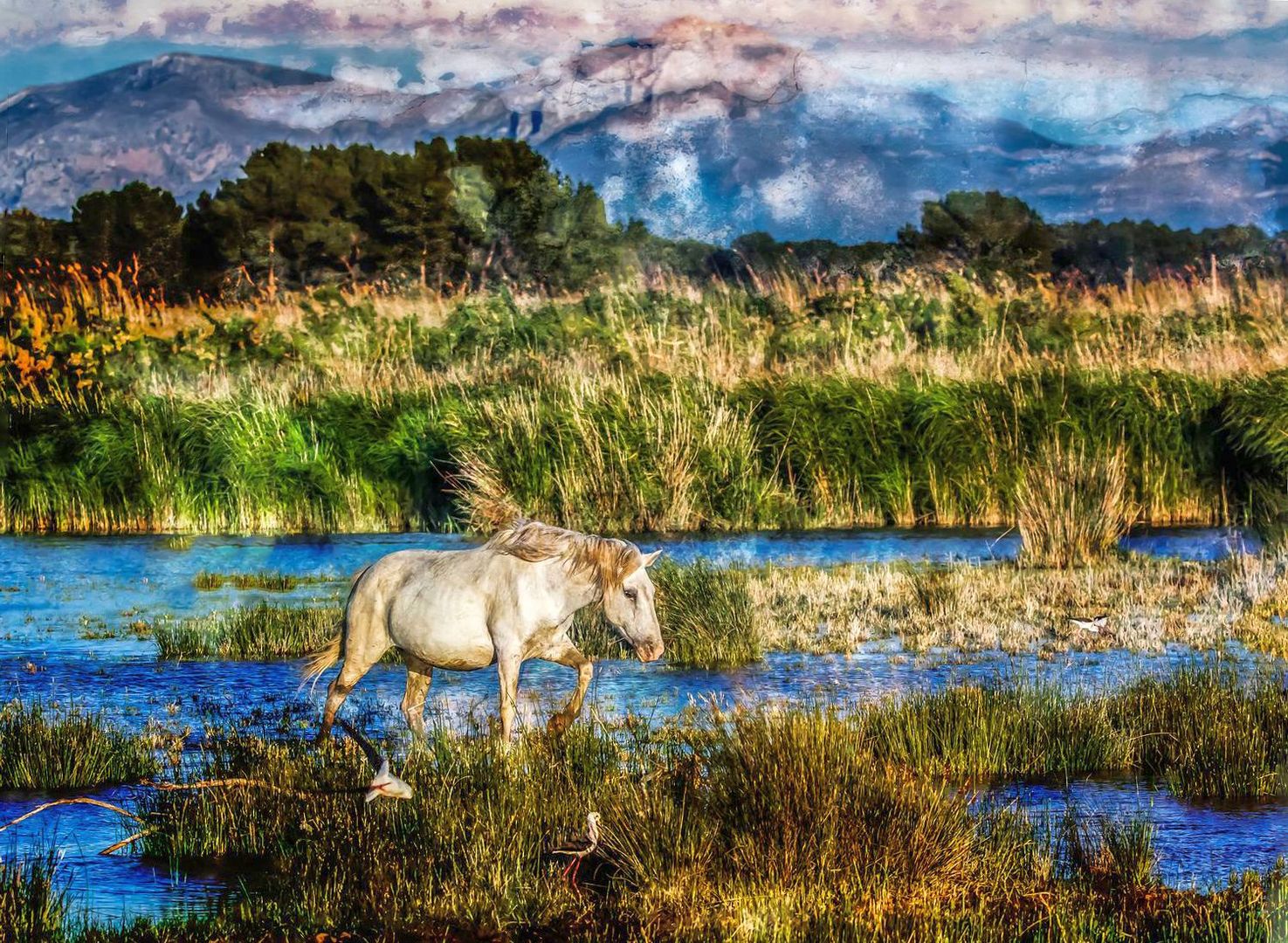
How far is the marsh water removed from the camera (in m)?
7.48

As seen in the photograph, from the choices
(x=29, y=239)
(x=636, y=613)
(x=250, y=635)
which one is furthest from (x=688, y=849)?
(x=29, y=239)

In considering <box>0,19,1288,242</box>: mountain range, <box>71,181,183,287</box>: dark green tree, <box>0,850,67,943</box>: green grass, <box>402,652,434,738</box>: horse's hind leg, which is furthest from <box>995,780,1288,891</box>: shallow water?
<box>0,19,1288,242</box>: mountain range

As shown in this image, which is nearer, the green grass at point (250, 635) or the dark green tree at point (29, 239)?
the green grass at point (250, 635)

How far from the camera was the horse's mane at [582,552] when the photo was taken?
8.23 metres

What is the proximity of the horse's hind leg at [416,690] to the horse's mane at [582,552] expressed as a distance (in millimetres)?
809

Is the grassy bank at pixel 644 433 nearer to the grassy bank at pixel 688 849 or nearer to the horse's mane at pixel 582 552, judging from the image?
the horse's mane at pixel 582 552

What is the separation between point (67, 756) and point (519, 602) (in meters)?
2.42

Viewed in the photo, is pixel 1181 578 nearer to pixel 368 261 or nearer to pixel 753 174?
pixel 368 261

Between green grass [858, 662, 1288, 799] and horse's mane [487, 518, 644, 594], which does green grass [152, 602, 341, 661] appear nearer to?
horse's mane [487, 518, 644, 594]

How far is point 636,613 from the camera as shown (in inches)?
326

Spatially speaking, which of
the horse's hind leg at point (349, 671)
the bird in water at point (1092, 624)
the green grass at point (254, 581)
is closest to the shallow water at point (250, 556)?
the green grass at point (254, 581)

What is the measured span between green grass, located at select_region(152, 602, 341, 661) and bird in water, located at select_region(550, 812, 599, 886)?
18.4ft

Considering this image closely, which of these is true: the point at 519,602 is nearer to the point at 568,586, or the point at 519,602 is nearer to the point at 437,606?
the point at 568,586

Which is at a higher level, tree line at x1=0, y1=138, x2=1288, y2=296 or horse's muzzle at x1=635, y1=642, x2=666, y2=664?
tree line at x1=0, y1=138, x2=1288, y2=296
